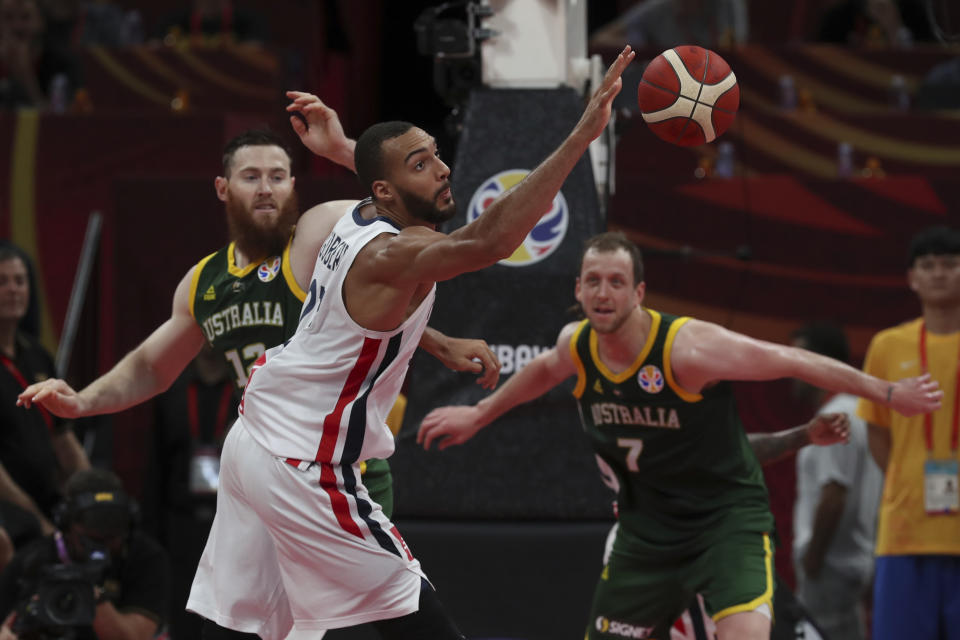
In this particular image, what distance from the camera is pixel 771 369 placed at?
526 centimetres

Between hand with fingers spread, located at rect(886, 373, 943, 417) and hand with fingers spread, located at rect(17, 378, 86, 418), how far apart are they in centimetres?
290

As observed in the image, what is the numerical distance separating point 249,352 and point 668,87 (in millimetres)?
1728

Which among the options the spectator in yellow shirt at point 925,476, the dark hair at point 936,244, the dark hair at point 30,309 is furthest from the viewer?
the dark hair at point 30,309

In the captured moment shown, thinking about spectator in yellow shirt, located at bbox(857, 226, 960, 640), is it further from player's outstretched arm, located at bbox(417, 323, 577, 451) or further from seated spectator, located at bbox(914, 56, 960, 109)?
seated spectator, located at bbox(914, 56, 960, 109)

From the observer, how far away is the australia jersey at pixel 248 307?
4887mm

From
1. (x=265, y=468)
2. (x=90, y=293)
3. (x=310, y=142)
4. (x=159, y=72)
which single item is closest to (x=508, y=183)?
(x=310, y=142)

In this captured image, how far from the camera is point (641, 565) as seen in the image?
5.62m

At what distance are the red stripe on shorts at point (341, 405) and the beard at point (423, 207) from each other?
42 centimetres

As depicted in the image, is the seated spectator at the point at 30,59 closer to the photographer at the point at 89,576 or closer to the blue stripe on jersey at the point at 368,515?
the photographer at the point at 89,576

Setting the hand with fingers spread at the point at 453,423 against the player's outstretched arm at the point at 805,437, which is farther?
the hand with fingers spread at the point at 453,423

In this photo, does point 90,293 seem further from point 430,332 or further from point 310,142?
point 430,332

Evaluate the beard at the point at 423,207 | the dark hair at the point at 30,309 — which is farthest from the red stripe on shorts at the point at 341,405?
the dark hair at the point at 30,309

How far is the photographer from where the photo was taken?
6078 mm

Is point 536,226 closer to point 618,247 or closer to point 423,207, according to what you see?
point 618,247
